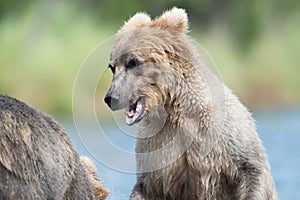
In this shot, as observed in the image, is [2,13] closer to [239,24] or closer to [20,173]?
[239,24]

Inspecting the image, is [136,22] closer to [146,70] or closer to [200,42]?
[146,70]

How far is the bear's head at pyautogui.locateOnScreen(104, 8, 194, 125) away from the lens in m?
8.39

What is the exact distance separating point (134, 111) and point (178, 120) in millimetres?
352

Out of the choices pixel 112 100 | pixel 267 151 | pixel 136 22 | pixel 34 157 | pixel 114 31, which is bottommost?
pixel 34 157

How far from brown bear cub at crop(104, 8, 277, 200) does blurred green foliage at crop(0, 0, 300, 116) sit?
48.1ft

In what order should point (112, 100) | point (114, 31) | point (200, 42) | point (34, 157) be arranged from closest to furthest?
point (34, 157)
point (112, 100)
point (200, 42)
point (114, 31)

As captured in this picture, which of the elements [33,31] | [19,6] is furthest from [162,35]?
[19,6]

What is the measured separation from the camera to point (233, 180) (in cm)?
862

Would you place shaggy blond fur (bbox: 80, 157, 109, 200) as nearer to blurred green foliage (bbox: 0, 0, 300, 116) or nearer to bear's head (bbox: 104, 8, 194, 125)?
bear's head (bbox: 104, 8, 194, 125)

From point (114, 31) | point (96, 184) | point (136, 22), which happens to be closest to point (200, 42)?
point (114, 31)

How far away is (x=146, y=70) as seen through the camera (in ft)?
27.6

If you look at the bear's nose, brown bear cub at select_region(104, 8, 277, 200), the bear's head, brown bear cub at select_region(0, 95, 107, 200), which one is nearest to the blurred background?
brown bear cub at select_region(104, 8, 277, 200)

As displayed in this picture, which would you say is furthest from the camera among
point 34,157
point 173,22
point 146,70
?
point 173,22

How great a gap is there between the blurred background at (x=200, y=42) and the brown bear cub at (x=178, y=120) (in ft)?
33.3
